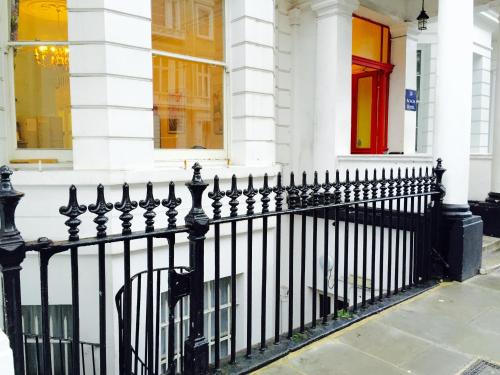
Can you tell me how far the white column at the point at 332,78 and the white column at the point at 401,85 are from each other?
2186mm

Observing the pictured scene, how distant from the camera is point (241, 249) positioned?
19.2ft

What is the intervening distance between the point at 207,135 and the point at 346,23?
388cm

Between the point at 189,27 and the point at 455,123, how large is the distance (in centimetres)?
361

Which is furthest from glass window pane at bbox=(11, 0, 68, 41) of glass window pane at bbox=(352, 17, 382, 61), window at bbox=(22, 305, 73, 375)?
glass window pane at bbox=(352, 17, 382, 61)

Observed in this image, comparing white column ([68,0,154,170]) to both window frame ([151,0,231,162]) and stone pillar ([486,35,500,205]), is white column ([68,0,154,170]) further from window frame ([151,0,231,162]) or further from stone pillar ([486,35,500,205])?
stone pillar ([486,35,500,205])

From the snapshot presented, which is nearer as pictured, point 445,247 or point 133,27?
point 133,27

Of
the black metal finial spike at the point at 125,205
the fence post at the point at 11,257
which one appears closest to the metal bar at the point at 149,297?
the black metal finial spike at the point at 125,205

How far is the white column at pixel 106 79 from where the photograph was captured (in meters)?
4.51

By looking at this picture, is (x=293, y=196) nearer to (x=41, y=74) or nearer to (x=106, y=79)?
(x=106, y=79)

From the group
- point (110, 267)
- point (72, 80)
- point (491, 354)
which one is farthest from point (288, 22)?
point (491, 354)

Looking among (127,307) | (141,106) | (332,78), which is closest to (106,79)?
(141,106)

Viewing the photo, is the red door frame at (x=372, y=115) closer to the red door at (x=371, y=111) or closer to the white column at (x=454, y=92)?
the red door at (x=371, y=111)

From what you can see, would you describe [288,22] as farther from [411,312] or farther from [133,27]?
[411,312]

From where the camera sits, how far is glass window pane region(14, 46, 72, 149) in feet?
15.5
